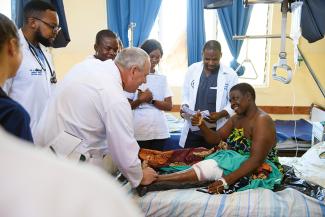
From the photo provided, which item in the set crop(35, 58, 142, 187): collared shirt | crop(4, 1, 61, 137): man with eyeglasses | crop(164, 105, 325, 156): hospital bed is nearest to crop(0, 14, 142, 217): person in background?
crop(35, 58, 142, 187): collared shirt

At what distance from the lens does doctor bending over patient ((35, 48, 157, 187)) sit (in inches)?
66.5

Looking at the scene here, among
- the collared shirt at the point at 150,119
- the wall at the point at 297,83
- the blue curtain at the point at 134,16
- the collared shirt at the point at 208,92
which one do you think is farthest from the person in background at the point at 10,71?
the wall at the point at 297,83

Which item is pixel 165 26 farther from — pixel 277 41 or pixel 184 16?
pixel 277 41

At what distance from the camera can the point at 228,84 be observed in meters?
2.70

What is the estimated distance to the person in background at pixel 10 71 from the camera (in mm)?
884

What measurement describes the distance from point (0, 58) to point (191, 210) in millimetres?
1397

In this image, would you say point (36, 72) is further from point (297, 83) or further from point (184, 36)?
point (297, 83)

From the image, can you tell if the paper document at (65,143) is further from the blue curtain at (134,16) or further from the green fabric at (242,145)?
the blue curtain at (134,16)

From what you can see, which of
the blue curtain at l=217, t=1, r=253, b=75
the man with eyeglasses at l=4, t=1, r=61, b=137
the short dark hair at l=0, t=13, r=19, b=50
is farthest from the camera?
the blue curtain at l=217, t=1, r=253, b=75

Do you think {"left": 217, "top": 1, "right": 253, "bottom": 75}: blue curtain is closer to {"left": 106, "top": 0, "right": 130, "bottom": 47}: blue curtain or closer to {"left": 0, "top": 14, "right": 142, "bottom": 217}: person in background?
{"left": 106, "top": 0, "right": 130, "bottom": 47}: blue curtain

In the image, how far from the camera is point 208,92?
8.93 ft

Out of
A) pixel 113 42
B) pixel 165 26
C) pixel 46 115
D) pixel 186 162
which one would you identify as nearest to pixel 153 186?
pixel 186 162

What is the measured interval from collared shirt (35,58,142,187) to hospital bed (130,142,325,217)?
0.32 metres

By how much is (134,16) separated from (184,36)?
2.52 feet
